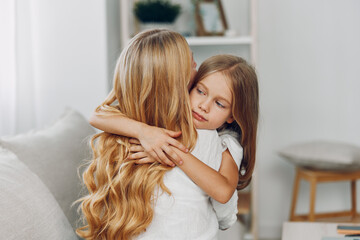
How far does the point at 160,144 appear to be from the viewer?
41.6 inches

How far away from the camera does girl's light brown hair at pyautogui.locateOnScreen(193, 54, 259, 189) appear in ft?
3.83

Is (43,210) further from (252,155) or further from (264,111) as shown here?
(264,111)

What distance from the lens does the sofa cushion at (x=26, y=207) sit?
90 centimetres

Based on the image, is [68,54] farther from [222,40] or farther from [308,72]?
[308,72]

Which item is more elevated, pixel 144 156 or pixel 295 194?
pixel 144 156

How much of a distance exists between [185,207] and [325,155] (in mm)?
1594

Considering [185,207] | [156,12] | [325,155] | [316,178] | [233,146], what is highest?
[156,12]

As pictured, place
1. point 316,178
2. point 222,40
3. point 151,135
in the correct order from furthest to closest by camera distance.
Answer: point 316,178, point 222,40, point 151,135

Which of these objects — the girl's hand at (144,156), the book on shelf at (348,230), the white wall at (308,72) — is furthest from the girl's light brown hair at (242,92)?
the white wall at (308,72)

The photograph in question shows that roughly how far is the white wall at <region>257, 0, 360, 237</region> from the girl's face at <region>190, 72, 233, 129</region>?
5.87ft

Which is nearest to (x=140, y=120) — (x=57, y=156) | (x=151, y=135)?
(x=151, y=135)

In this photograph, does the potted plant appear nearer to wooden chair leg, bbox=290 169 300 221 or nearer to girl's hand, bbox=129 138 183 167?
wooden chair leg, bbox=290 169 300 221

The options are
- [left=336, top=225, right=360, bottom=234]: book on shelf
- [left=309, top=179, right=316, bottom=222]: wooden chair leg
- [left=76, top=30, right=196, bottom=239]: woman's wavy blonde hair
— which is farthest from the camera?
[left=309, top=179, right=316, bottom=222]: wooden chair leg

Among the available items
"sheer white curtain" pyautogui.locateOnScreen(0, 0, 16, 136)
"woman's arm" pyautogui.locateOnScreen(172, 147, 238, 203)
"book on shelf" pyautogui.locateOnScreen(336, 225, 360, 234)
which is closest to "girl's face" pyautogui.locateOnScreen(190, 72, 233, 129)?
"woman's arm" pyautogui.locateOnScreen(172, 147, 238, 203)
